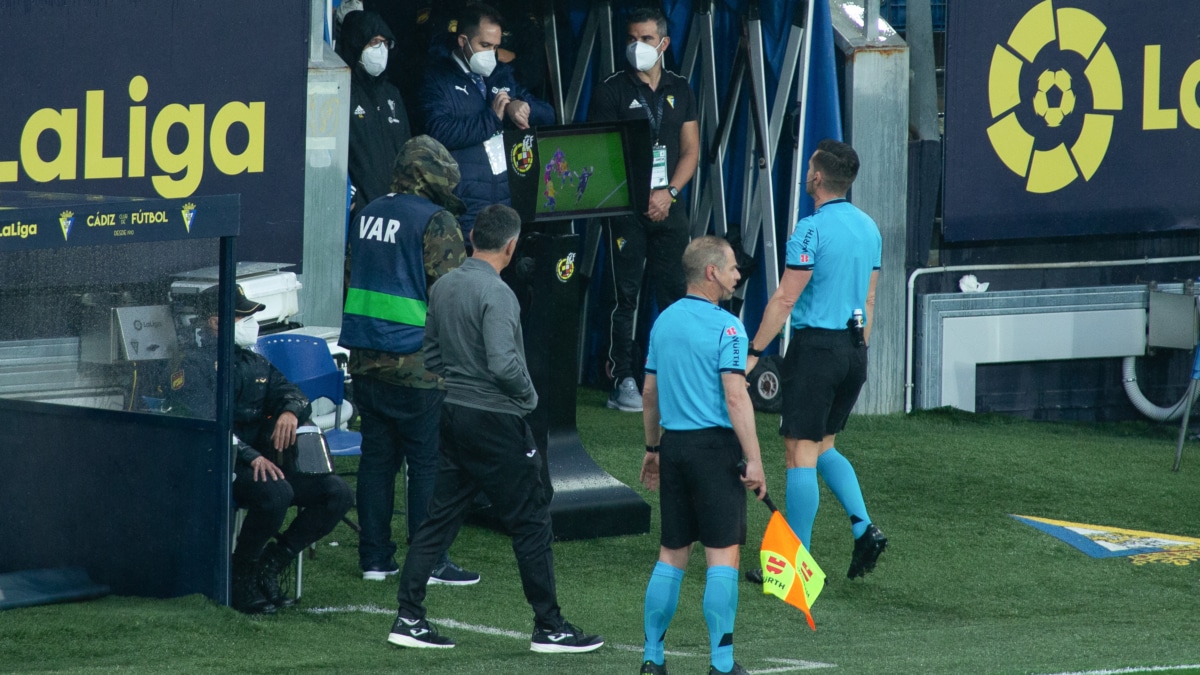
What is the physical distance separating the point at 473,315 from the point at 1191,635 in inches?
115

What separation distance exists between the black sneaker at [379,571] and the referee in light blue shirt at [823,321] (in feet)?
5.47

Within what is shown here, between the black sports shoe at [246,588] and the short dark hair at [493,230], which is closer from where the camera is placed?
the short dark hair at [493,230]

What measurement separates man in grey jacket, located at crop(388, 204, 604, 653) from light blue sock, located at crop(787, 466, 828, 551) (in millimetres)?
1287

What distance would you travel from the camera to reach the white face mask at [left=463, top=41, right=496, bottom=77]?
8766 millimetres

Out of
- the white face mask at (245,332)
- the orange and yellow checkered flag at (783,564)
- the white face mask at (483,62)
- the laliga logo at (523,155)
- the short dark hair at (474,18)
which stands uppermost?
the short dark hair at (474,18)

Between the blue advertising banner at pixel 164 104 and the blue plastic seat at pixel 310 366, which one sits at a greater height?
the blue advertising banner at pixel 164 104

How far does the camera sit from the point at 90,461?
596 centimetres

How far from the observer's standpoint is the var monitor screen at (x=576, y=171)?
6.66 meters

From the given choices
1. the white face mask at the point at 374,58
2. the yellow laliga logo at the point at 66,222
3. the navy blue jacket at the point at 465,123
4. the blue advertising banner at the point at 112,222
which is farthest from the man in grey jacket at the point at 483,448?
the white face mask at the point at 374,58

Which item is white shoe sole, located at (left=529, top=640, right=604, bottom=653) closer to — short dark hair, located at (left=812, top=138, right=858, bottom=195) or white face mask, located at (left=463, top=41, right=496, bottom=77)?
short dark hair, located at (left=812, top=138, right=858, bottom=195)

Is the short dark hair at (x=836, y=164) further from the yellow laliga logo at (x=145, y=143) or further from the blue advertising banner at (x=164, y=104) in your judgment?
the yellow laliga logo at (x=145, y=143)

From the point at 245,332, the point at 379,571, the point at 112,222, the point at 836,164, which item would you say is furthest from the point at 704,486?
the point at 112,222

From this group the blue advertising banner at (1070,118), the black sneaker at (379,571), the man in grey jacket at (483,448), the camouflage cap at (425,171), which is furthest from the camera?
the blue advertising banner at (1070,118)

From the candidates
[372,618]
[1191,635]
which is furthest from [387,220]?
[1191,635]
